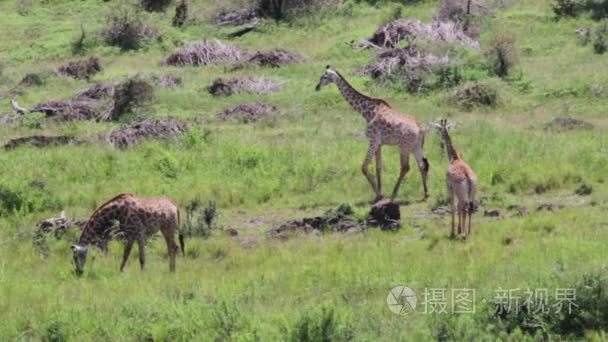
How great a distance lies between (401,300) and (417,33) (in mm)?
25549

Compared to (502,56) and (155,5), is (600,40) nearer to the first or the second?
(502,56)

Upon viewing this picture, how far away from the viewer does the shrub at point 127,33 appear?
138 feet

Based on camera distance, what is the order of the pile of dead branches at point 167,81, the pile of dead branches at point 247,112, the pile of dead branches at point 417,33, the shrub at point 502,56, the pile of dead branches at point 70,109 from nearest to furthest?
the pile of dead branches at point 247,112 → the pile of dead branches at point 70,109 → the shrub at point 502,56 → the pile of dead branches at point 167,81 → the pile of dead branches at point 417,33

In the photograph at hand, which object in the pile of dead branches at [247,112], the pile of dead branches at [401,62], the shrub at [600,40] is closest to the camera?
the pile of dead branches at [247,112]

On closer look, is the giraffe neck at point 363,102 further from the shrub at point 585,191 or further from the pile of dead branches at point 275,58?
the pile of dead branches at point 275,58

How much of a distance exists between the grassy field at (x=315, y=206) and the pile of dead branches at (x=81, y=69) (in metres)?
0.74

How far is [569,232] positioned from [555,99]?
42.6 ft

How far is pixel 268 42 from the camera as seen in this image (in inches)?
1631

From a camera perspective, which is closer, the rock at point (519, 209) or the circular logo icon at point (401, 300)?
the circular logo icon at point (401, 300)

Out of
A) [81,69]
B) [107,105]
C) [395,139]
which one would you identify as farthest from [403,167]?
[81,69]

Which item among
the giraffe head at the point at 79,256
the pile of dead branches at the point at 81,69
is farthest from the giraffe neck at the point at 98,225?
the pile of dead branches at the point at 81,69

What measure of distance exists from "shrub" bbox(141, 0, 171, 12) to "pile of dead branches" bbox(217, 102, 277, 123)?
21166mm

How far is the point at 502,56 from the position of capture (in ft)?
99.7

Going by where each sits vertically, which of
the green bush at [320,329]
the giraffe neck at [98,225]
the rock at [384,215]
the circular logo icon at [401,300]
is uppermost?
the green bush at [320,329]
